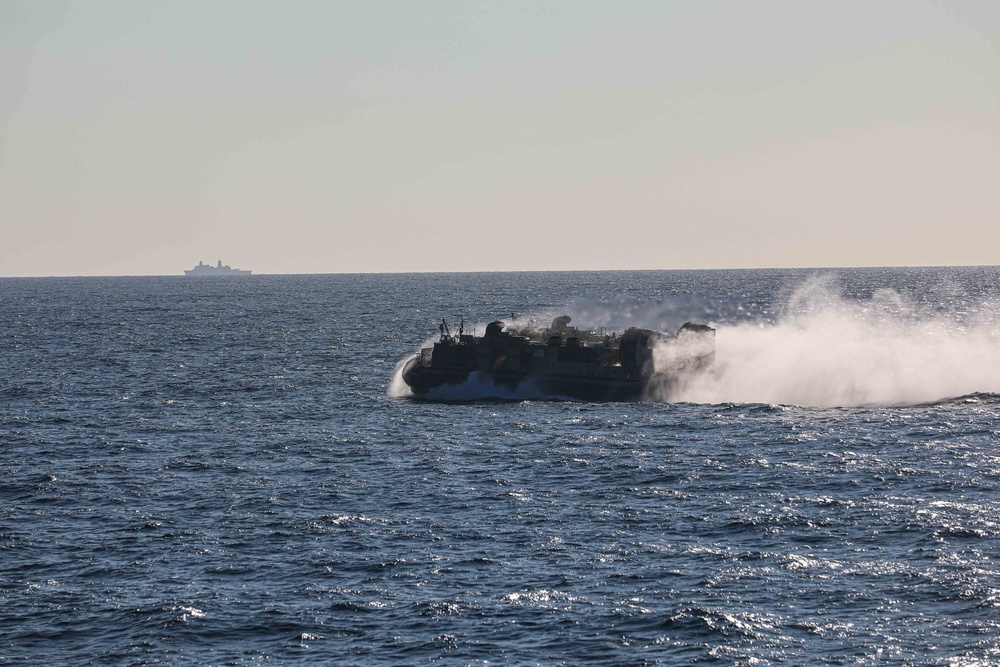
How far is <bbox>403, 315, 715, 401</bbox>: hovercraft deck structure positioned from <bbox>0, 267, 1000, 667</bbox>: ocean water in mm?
1801

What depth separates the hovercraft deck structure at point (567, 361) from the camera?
85.9 metres

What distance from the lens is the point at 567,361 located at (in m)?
87.4

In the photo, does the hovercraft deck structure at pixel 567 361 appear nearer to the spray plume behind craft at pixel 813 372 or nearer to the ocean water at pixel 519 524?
the spray plume behind craft at pixel 813 372

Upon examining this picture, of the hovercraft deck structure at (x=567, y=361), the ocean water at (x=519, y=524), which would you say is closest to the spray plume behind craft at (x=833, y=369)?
the ocean water at (x=519, y=524)

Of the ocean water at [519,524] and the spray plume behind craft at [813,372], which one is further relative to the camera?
the spray plume behind craft at [813,372]

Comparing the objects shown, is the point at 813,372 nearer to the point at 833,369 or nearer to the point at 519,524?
the point at 833,369

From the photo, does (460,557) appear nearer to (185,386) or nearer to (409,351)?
(185,386)

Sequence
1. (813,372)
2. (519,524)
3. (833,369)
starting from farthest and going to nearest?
(833,369)
(813,372)
(519,524)

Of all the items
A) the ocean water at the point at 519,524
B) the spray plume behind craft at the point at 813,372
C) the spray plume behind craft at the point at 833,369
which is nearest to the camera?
the ocean water at the point at 519,524

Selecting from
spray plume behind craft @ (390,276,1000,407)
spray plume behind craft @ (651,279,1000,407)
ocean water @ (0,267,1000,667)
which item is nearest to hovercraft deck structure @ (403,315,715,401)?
spray plume behind craft @ (390,276,1000,407)

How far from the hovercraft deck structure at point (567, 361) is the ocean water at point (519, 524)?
5.91ft

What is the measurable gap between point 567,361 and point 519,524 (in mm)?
39501

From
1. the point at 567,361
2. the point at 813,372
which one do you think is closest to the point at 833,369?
the point at 813,372

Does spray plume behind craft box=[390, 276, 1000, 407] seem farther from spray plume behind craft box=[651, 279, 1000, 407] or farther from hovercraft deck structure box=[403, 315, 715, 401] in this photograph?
hovercraft deck structure box=[403, 315, 715, 401]
